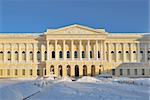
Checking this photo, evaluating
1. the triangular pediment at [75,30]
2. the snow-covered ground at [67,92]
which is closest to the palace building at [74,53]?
the triangular pediment at [75,30]

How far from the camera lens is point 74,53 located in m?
75.0

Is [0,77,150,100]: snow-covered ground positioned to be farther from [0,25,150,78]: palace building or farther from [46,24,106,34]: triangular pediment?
[46,24,106,34]: triangular pediment

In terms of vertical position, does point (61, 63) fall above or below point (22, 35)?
below

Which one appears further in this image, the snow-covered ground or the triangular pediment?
the triangular pediment

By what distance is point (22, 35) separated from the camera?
248 ft

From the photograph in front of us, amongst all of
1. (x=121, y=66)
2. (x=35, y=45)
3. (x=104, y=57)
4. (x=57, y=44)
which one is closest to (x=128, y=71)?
(x=121, y=66)

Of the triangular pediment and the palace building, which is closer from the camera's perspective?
the palace building

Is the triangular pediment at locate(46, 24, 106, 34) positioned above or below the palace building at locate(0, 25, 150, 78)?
above

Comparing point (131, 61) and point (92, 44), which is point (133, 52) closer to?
point (131, 61)

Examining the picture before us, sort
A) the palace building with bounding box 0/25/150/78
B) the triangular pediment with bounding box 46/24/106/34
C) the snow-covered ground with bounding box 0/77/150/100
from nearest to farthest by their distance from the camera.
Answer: the snow-covered ground with bounding box 0/77/150/100, the palace building with bounding box 0/25/150/78, the triangular pediment with bounding box 46/24/106/34

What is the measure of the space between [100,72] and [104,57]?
4.07 metres

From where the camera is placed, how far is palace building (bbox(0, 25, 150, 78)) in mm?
72438

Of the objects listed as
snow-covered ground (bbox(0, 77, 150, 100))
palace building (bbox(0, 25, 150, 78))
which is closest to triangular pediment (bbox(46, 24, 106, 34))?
palace building (bbox(0, 25, 150, 78))

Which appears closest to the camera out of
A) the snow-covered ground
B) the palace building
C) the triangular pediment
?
the snow-covered ground
